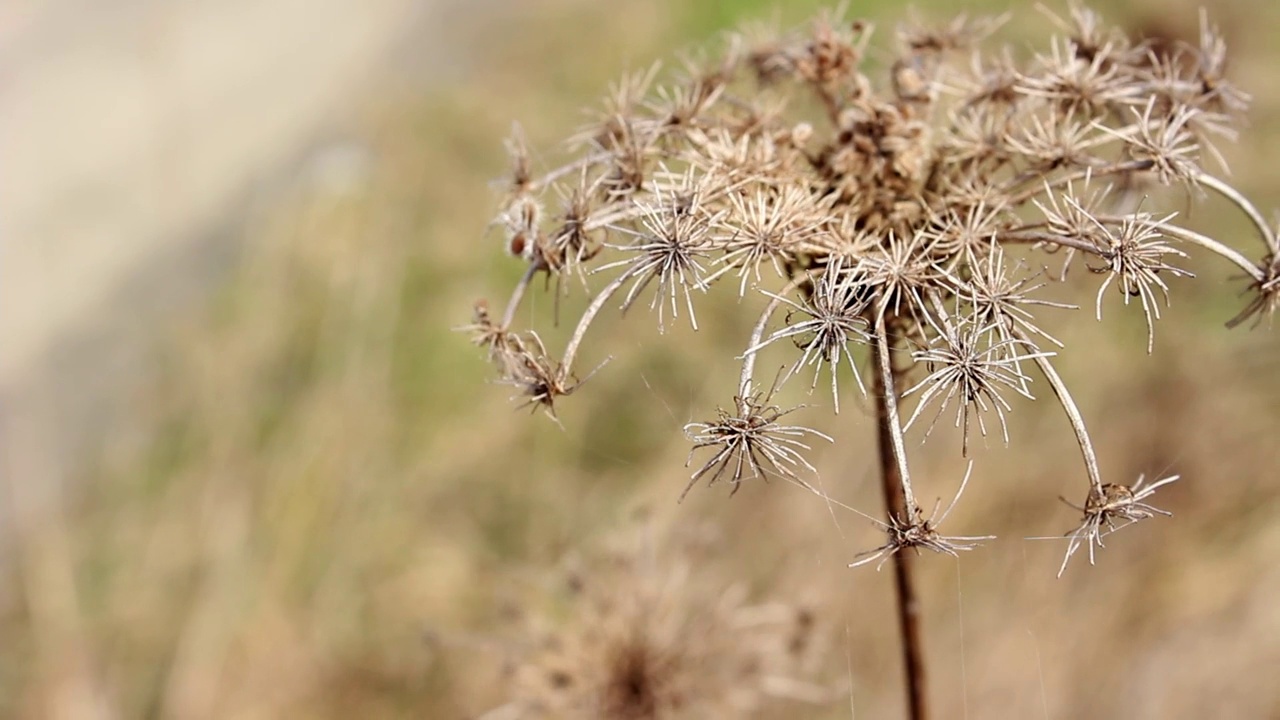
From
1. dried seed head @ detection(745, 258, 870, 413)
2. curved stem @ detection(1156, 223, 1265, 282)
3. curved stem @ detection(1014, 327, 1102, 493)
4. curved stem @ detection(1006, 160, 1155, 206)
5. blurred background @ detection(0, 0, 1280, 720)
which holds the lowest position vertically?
curved stem @ detection(1014, 327, 1102, 493)

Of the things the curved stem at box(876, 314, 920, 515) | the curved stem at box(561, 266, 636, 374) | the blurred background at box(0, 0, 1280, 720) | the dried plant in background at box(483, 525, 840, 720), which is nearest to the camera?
the curved stem at box(876, 314, 920, 515)

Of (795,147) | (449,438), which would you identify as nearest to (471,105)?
(449,438)

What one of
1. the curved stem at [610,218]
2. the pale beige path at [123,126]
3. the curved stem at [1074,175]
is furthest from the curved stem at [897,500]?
the pale beige path at [123,126]

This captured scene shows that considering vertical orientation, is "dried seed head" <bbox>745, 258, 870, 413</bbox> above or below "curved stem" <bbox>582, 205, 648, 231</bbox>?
below

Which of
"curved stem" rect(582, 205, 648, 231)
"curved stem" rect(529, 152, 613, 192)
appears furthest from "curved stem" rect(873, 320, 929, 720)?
"curved stem" rect(529, 152, 613, 192)

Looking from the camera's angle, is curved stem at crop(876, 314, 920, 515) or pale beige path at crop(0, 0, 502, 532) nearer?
curved stem at crop(876, 314, 920, 515)

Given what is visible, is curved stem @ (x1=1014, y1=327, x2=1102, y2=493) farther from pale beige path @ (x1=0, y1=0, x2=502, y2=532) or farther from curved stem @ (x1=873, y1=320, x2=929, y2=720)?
pale beige path @ (x1=0, y1=0, x2=502, y2=532)

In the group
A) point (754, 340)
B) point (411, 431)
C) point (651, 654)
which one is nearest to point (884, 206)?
point (754, 340)

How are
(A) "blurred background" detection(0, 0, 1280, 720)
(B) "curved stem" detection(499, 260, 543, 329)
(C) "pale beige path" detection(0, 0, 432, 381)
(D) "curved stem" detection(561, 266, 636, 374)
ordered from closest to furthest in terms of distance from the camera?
(D) "curved stem" detection(561, 266, 636, 374) < (B) "curved stem" detection(499, 260, 543, 329) < (A) "blurred background" detection(0, 0, 1280, 720) < (C) "pale beige path" detection(0, 0, 432, 381)
